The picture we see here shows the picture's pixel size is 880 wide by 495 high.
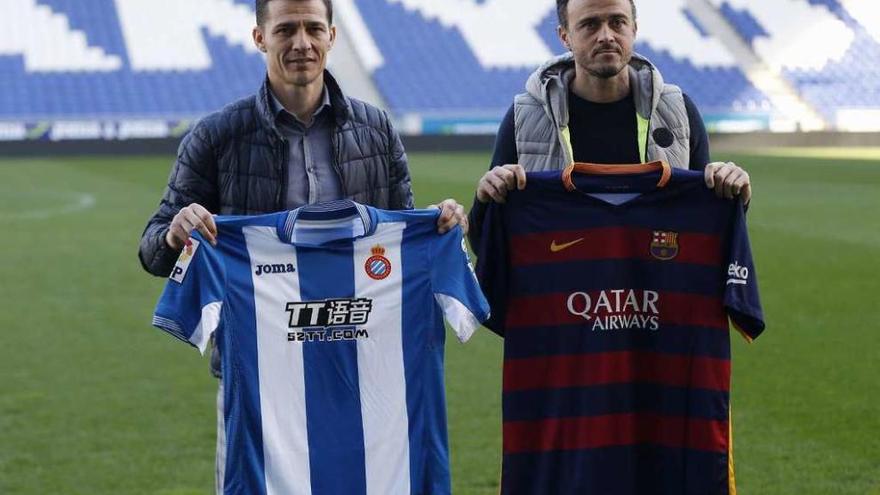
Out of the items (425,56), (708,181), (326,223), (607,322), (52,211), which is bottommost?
(607,322)

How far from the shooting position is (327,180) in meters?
3.23

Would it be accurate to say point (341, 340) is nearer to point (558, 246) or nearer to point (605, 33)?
point (558, 246)

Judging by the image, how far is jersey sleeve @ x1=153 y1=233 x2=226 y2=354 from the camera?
10.1ft

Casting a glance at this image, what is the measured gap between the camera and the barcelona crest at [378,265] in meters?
3.28

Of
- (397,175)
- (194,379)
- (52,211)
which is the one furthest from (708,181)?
(52,211)

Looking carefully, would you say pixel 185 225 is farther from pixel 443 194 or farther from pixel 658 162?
pixel 443 194

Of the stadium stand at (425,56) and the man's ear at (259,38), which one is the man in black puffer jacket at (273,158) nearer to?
the man's ear at (259,38)

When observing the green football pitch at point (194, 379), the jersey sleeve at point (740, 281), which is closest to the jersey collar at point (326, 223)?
the jersey sleeve at point (740, 281)

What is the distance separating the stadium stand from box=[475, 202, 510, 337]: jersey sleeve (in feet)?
83.2

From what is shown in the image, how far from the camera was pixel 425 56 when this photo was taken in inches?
1277

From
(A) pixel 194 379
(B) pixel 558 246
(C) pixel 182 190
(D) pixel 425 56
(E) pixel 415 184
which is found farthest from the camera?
(D) pixel 425 56

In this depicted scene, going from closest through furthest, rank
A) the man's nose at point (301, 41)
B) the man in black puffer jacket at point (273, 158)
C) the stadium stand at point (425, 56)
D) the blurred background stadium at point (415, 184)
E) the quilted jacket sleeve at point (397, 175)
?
the man's nose at point (301, 41) < the man in black puffer jacket at point (273, 158) < the quilted jacket sleeve at point (397, 175) < the blurred background stadium at point (415, 184) < the stadium stand at point (425, 56)

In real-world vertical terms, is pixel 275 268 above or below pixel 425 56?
below

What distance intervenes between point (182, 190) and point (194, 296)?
0.28m
